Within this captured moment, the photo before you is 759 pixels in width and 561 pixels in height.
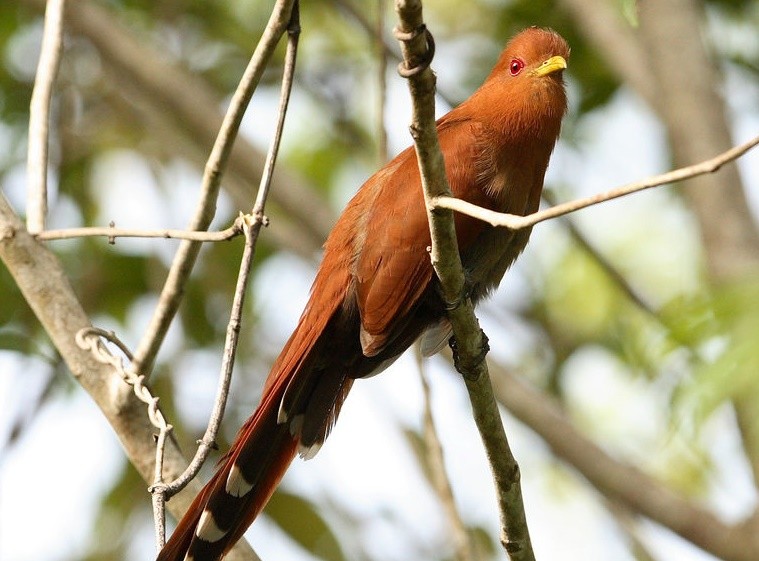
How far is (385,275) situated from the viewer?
9.57 feet

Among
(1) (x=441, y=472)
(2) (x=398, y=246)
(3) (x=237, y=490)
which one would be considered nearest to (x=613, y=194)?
(2) (x=398, y=246)

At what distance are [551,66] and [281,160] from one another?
2.46 metres

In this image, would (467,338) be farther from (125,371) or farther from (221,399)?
(125,371)

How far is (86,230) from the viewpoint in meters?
2.69

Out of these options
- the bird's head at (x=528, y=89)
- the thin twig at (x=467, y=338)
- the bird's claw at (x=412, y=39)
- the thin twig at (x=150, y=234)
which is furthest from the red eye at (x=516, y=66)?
the bird's claw at (x=412, y=39)

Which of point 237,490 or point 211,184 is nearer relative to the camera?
point 211,184

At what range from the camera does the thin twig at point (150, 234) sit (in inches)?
97.7

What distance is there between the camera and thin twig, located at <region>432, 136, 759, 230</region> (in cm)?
170

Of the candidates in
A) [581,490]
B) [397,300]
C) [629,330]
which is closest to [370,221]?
[397,300]

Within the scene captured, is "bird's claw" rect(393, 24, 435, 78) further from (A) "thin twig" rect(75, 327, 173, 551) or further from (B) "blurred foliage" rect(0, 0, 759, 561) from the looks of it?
(B) "blurred foliage" rect(0, 0, 759, 561)

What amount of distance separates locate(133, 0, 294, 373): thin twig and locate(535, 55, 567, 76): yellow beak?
0.99 meters

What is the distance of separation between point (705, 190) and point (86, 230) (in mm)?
2897

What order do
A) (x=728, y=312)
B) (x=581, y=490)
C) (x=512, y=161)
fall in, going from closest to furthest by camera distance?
(x=728, y=312)
(x=512, y=161)
(x=581, y=490)

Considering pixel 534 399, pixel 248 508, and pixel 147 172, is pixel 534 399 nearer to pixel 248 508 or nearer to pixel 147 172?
pixel 248 508
